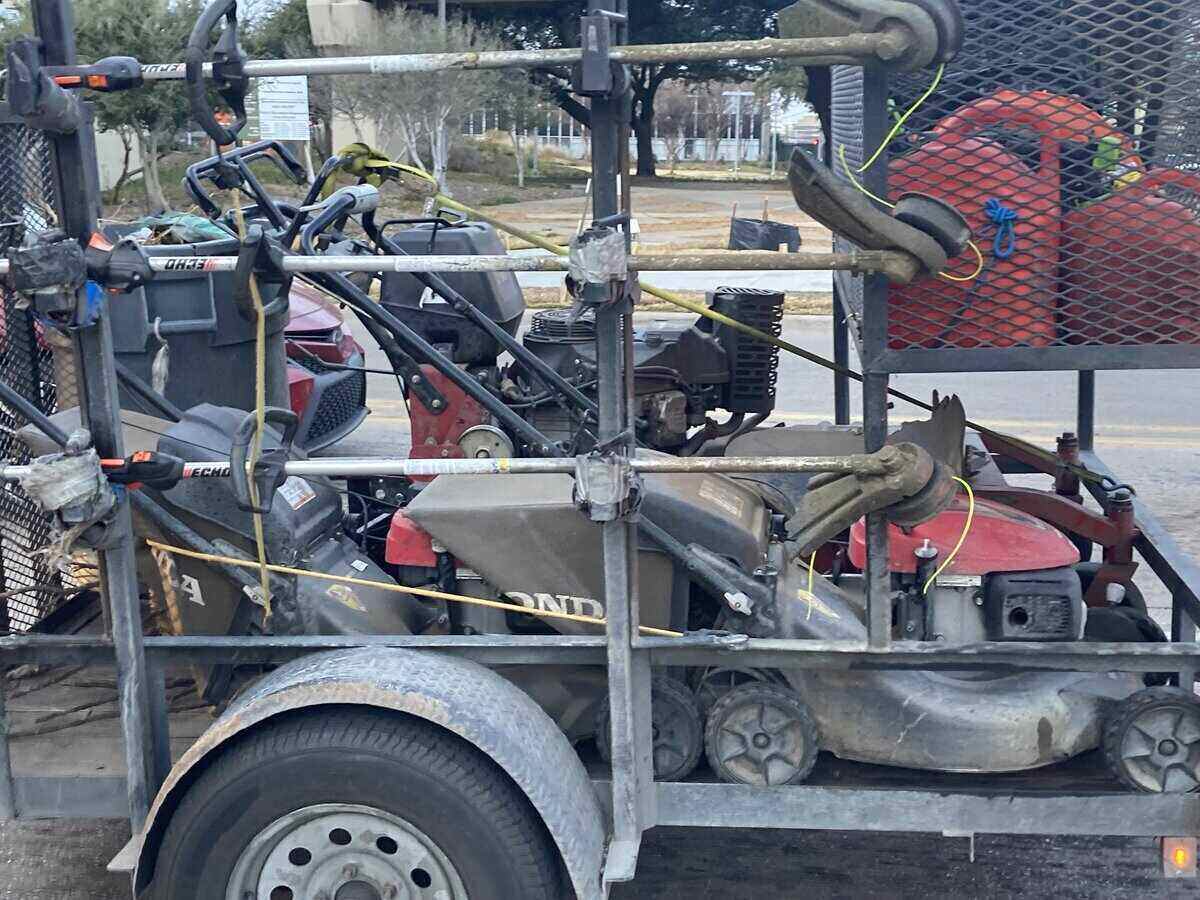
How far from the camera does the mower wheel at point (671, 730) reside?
3.24 m

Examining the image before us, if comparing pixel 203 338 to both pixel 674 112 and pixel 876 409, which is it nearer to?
pixel 876 409

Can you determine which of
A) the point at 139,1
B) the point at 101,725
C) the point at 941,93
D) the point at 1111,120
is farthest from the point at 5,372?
the point at 139,1

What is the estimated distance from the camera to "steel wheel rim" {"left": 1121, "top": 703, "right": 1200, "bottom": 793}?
10.2 ft

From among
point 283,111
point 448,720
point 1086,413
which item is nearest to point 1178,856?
point 448,720

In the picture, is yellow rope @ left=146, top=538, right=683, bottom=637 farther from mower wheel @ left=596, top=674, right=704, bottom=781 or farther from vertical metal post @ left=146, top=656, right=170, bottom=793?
vertical metal post @ left=146, top=656, right=170, bottom=793

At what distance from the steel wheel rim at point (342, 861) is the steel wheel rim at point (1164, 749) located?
1547 millimetres

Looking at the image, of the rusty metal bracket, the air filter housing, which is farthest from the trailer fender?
the air filter housing

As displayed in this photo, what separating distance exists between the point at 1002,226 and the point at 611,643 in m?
1.25

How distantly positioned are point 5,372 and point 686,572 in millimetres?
1880

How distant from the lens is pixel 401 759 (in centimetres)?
290

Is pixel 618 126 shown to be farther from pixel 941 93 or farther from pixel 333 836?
pixel 333 836

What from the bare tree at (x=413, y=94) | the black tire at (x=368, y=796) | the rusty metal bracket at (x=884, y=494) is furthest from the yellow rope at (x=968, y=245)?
the bare tree at (x=413, y=94)

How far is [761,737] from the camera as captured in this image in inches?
126

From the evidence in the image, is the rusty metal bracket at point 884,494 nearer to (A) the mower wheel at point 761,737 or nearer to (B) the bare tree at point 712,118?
(A) the mower wheel at point 761,737
